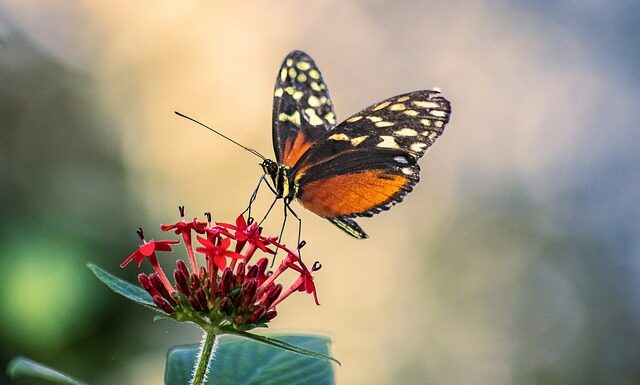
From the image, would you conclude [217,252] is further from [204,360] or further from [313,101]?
[313,101]

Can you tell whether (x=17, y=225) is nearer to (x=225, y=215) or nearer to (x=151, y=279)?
(x=151, y=279)

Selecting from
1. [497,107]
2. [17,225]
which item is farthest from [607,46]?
[17,225]

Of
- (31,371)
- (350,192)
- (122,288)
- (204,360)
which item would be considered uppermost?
(350,192)

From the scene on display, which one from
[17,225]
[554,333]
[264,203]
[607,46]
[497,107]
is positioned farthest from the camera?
[607,46]

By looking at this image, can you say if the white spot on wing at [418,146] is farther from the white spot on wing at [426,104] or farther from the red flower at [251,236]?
the red flower at [251,236]

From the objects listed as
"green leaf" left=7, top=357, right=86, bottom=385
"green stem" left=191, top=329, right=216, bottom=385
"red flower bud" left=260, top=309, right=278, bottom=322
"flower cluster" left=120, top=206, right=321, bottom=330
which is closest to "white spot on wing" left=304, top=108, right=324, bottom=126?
→ "flower cluster" left=120, top=206, right=321, bottom=330

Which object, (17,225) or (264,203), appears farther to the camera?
(264,203)

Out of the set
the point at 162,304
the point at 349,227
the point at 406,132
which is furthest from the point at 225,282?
the point at 406,132
